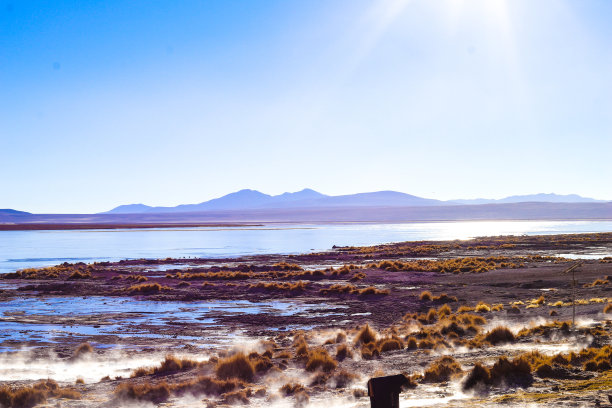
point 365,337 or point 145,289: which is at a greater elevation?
point 365,337

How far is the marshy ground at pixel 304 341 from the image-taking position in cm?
1023

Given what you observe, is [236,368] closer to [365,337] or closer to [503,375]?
[365,337]

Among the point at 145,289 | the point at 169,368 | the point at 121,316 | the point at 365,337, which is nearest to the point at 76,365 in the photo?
the point at 169,368

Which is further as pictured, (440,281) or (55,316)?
(440,281)

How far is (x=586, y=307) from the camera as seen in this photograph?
19.3m

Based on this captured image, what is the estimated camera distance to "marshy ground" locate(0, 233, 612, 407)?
10227mm

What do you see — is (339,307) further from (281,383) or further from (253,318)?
(281,383)

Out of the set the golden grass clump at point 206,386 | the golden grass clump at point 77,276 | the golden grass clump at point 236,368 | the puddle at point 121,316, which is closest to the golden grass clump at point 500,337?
the golden grass clump at point 236,368

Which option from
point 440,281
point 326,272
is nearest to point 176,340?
point 440,281

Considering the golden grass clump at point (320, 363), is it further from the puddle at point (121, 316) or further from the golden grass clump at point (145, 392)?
the puddle at point (121, 316)

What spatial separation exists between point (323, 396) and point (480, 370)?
9.81ft

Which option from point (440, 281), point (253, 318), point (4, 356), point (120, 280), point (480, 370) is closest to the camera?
point (480, 370)

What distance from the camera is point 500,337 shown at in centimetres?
1438

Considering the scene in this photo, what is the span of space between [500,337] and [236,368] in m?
7.02
